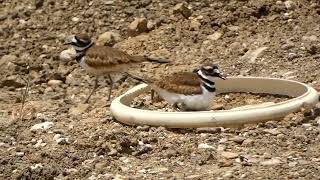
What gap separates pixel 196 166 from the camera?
6.47 metres

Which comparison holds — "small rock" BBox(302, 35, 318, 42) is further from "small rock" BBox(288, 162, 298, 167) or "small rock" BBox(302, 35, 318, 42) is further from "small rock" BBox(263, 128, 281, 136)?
"small rock" BBox(288, 162, 298, 167)

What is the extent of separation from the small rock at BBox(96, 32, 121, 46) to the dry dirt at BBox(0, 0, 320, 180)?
0.34 ft

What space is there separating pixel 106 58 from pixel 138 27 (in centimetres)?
171

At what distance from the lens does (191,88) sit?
7.62 meters

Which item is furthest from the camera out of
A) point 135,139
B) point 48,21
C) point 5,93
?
point 48,21

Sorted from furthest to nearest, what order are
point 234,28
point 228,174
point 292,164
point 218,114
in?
point 234,28 < point 218,114 < point 292,164 < point 228,174

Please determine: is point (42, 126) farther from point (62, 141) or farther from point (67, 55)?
point (67, 55)

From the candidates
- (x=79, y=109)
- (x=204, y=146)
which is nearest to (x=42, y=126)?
(x=79, y=109)

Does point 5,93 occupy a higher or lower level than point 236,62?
lower

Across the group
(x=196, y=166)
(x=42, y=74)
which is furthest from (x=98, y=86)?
(x=196, y=166)

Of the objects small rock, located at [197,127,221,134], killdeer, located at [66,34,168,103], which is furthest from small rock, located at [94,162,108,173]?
killdeer, located at [66,34,168,103]

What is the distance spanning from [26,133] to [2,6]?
13.2ft

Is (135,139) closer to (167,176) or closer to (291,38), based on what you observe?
(167,176)

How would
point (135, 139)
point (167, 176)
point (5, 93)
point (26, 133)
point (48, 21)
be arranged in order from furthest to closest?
point (48, 21) < point (5, 93) < point (26, 133) < point (135, 139) < point (167, 176)
